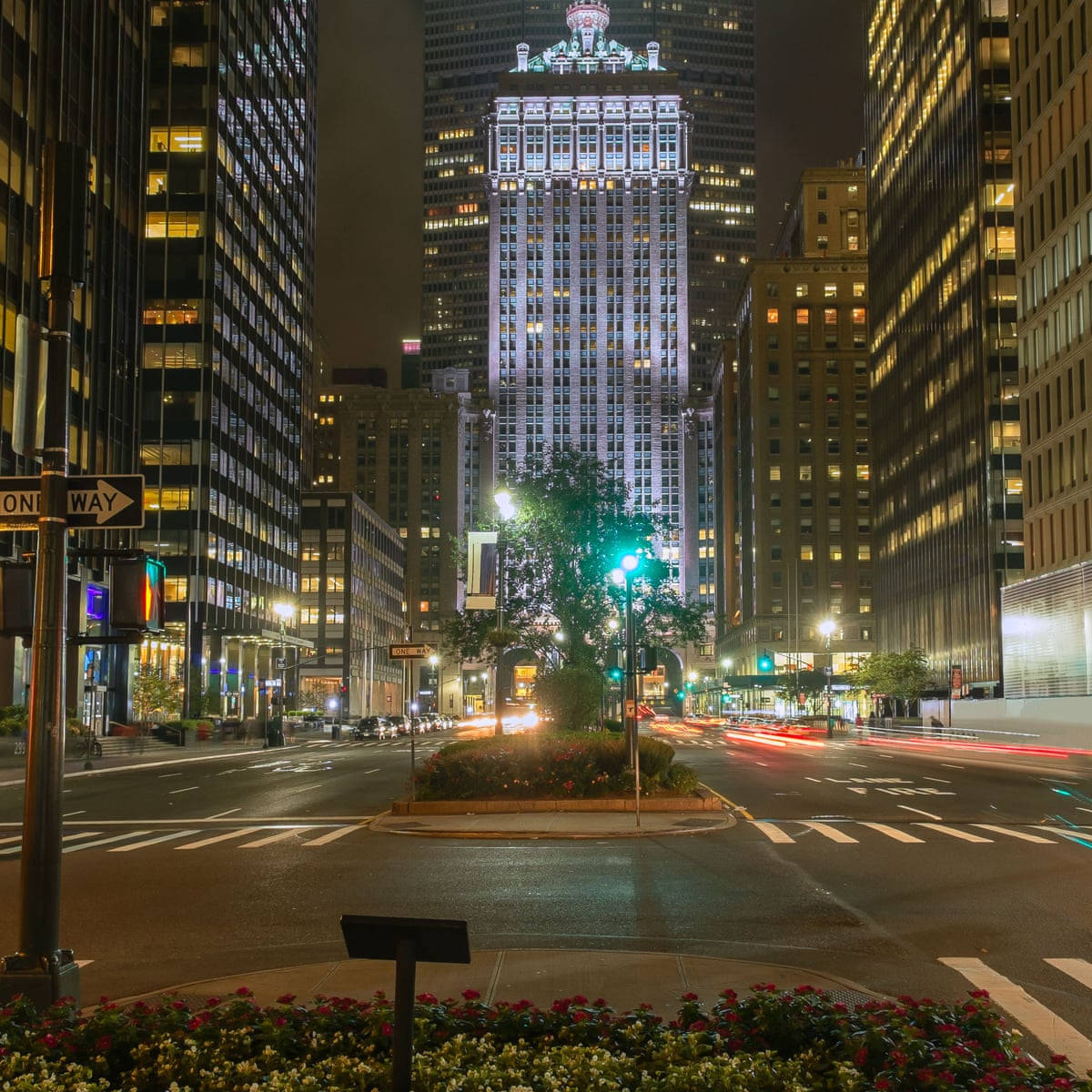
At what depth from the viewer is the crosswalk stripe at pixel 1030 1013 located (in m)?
7.91

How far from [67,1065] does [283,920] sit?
7.36 m

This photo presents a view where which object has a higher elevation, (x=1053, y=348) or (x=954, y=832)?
(x=1053, y=348)

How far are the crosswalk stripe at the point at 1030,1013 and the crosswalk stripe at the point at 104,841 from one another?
590 inches

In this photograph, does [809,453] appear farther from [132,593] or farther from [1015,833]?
[132,593]

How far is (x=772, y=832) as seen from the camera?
22.1 metres

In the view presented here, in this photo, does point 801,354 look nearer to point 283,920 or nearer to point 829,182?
point 829,182

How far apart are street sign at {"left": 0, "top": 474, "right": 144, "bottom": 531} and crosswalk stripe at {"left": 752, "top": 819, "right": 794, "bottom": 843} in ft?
48.2

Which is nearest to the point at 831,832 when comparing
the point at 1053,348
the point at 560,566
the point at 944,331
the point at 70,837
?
the point at 70,837

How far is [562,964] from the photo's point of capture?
1016 centimetres

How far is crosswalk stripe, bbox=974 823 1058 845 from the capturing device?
2044cm

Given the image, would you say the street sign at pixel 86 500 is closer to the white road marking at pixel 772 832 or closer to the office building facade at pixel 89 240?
the white road marking at pixel 772 832

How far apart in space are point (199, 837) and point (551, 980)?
14.4 metres

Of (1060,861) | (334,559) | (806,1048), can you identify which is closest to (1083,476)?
(1060,861)

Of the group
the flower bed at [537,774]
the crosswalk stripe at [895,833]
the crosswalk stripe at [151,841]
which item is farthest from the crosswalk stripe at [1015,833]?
the crosswalk stripe at [151,841]
